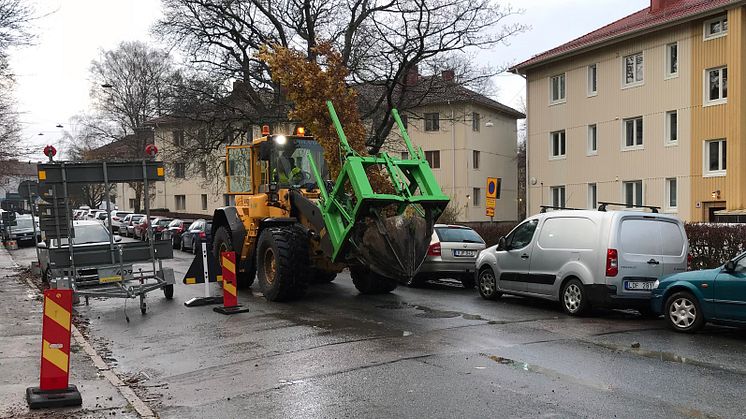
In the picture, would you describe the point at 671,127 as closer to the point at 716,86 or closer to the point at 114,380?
the point at 716,86

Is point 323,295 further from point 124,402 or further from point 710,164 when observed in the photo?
point 710,164

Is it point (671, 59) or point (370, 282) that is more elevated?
point (671, 59)

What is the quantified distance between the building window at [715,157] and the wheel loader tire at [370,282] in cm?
1892

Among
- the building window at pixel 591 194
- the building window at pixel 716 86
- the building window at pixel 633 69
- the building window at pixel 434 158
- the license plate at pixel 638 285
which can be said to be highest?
the building window at pixel 633 69

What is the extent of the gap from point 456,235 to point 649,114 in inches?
700

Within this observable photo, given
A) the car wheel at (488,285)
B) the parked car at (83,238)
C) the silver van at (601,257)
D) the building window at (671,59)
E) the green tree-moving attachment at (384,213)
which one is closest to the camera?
the green tree-moving attachment at (384,213)

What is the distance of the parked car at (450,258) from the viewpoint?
15.6m

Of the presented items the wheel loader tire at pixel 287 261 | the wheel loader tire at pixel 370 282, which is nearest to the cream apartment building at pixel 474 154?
the wheel loader tire at pixel 370 282

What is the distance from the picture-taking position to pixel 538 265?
1235 cm

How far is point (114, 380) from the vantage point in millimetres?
7426

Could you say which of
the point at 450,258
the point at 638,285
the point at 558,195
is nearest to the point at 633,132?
the point at 558,195

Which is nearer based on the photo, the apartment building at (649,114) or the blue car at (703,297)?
the blue car at (703,297)

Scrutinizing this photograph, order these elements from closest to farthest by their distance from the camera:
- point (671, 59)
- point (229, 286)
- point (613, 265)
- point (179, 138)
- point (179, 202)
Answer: point (613, 265)
point (229, 286)
point (671, 59)
point (179, 138)
point (179, 202)

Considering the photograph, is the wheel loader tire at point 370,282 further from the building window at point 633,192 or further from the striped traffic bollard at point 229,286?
the building window at point 633,192
